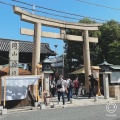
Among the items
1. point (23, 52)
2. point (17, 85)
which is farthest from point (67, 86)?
point (23, 52)

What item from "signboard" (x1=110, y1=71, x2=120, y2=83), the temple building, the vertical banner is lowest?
"signboard" (x1=110, y1=71, x2=120, y2=83)

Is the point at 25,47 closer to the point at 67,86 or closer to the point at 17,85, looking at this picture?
the point at 67,86

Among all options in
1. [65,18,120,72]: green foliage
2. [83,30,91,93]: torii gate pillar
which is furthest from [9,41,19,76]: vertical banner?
[65,18,120,72]: green foliage

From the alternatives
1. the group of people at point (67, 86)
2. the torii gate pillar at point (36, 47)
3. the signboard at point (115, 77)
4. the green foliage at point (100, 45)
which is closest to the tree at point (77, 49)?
the green foliage at point (100, 45)

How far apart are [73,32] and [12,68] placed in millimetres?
20454

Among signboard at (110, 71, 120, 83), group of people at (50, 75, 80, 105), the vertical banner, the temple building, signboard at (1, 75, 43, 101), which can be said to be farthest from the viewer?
the temple building

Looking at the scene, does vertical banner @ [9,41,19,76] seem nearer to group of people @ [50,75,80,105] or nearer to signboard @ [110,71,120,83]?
group of people @ [50,75,80,105]

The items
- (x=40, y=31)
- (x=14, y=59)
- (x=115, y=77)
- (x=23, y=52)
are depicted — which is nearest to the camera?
(x=14, y=59)

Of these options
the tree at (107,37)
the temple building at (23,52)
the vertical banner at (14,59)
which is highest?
the tree at (107,37)

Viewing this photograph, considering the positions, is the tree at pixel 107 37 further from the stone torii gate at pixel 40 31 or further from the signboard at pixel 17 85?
the signboard at pixel 17 85

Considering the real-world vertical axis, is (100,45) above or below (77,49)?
above

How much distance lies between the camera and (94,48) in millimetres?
34438

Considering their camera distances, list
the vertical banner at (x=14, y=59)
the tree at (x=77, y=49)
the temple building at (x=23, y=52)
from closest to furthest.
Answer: the vertical banner at (x=14, y=59) < the temple building at (x=23, y=52) < the tree at (x=77, y=49)

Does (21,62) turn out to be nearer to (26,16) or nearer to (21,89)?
(26,16)
